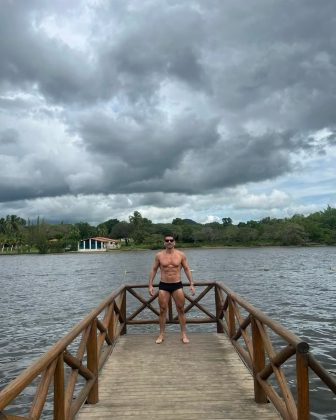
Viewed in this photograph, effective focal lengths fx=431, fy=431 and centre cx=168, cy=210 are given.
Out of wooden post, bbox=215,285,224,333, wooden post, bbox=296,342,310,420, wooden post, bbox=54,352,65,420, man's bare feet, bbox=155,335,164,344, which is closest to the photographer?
wooden post, bbox=296,342,310,420

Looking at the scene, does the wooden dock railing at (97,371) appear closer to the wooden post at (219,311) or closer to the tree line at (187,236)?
the wooden post at (219,311)

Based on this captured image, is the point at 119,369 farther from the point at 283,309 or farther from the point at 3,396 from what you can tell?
the point at 283,309

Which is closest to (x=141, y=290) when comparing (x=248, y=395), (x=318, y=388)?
(x=318, y=388)

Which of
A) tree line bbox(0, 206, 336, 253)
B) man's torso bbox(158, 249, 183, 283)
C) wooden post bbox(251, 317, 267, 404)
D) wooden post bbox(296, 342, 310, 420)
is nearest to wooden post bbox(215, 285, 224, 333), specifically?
man's torso bbox(158, 249, 183, 283)

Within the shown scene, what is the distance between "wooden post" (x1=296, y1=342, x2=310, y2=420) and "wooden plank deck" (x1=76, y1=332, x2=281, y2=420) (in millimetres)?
1141

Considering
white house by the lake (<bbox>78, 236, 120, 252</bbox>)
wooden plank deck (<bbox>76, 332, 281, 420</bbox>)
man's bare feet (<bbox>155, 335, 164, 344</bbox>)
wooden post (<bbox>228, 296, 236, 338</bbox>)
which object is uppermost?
white house by the lake (<bbox>78, 236, 120, 252</bbox>)

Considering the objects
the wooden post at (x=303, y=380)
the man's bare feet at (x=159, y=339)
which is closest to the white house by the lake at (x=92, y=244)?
the man's bare feet at (x=159, y=339)

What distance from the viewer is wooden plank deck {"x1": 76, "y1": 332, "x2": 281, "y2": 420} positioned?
5.32 m

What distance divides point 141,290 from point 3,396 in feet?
95.6

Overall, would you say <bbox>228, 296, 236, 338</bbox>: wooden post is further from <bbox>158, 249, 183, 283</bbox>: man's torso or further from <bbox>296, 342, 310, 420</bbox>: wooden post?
<bbox>296, 342, 310, 420</bbox>: wooden post

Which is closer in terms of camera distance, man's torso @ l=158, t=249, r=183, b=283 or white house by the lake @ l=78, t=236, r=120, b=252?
man's torso @ l=158, t=249, r=183, b=283

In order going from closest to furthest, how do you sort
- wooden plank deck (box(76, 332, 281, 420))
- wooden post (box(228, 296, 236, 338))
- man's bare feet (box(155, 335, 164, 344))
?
wooden plank deck (box(76, 332, 281, 420)), wooden post (box(228, 296, 236, 338)), man's bare feet (box(155, 335, 164, 344))

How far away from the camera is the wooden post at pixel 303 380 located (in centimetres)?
397

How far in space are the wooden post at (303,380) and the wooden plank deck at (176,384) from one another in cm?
114
